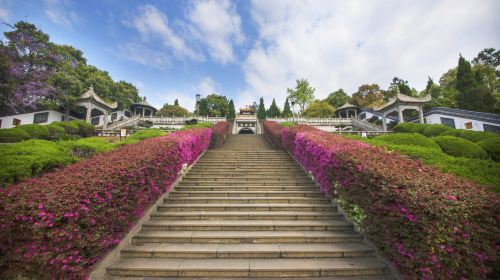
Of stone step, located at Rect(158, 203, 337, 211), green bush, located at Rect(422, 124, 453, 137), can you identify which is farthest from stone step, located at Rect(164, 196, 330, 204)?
green bush, located at Rect(422, 124, 453, 137)

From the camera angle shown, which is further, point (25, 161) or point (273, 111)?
point (273, 111)

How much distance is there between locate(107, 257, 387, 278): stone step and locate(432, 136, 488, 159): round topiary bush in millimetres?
7739

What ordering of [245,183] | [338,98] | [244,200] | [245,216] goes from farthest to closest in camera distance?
1. [338,98]
2. [245,183]
3. [244,200]
4. [245,216]

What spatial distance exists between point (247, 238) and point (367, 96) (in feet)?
170

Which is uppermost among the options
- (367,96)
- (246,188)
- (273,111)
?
(367,96)

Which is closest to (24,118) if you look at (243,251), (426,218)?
(243,251)

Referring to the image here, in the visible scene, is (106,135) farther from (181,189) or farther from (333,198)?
(333,198)

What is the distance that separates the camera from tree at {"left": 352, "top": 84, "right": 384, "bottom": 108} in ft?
152

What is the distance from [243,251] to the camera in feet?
14.1

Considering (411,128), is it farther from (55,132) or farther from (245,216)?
(55,132)

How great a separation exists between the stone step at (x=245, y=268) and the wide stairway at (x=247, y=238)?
0.05 ft

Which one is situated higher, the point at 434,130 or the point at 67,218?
the point at 434,130

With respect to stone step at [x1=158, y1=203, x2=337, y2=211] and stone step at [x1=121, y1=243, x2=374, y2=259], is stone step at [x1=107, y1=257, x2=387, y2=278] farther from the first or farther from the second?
stone step at [x1=158, y1=203, x2=337, y2=211]

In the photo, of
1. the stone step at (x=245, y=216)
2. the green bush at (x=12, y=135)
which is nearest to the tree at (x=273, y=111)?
the green bush at (x=12, y=135)
